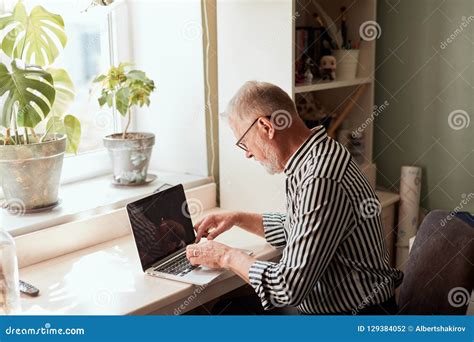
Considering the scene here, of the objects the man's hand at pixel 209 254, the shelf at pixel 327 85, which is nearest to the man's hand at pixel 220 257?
the man's hand at pixel 209 254

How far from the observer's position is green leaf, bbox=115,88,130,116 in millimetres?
2232

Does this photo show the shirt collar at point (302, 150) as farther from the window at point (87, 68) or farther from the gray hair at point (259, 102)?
the window at point (87, 68)

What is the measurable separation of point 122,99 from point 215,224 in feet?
1.89

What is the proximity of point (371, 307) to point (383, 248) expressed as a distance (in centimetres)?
15

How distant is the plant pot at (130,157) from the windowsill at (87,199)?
0.11 feet

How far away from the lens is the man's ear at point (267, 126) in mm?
1625

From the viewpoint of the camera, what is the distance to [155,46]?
244cm

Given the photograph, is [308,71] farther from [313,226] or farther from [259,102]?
[313,226]

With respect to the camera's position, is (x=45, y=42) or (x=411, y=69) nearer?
(x=45, y=42)

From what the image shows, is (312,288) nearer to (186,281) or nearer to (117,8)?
(186,281)

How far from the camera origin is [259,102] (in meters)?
1.64

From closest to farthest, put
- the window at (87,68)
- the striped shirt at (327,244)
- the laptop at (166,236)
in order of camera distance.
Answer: the striped shirt at (327,244), the laptop at (166,236), the window at (87,68)
